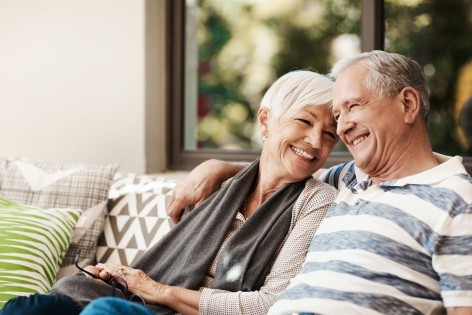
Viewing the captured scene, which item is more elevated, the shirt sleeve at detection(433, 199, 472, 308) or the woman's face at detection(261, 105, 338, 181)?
the woman's face at detection(261, 105, 338, 181)

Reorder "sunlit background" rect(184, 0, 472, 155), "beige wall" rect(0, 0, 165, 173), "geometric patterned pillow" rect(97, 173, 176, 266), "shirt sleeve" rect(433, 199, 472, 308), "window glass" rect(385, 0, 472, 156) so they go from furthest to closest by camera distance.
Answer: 1. "sunlit background" rect(184, 0, 472, 155)
2. "window glass" rect(385, 0, 472, 156)
3. "beige wall" rect(0, 0, 165, 173)
4. "geometric patterned pillow" rect(97, 173, 176, 266)
5. "shirt sleeve" rect(433, 199, 472, 308)

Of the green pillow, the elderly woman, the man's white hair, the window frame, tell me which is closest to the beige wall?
the window frame

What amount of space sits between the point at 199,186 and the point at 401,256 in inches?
31.0

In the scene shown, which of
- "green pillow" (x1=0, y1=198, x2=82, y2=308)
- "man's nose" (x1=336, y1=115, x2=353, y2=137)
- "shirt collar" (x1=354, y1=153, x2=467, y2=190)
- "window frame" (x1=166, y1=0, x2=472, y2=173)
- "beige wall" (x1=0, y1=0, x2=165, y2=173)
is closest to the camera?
"shirt collar" (x1=354, y1=153, x2=467, y2=190)

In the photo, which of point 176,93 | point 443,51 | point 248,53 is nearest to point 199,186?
point 176,93

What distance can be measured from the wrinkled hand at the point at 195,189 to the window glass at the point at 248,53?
291 cm

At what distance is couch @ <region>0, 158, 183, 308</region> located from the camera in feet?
7.56

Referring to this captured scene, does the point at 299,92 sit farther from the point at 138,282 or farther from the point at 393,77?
the point at 138,282

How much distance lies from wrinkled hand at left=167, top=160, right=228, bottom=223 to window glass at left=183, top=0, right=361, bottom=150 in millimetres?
2907

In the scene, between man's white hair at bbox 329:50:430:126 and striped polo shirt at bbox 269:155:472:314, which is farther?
man's white hair at bbox 329:50:430:126

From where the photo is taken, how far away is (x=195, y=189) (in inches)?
88.0

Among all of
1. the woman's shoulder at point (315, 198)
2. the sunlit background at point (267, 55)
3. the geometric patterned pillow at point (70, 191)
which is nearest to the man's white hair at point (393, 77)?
the woman's shoulder at point (315, 198)

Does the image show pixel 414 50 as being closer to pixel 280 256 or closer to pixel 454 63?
pixel 454 63

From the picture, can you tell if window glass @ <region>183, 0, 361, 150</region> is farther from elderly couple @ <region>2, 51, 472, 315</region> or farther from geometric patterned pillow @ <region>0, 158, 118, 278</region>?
elderly couple @ <region>2, 51, 472, 315</region>
